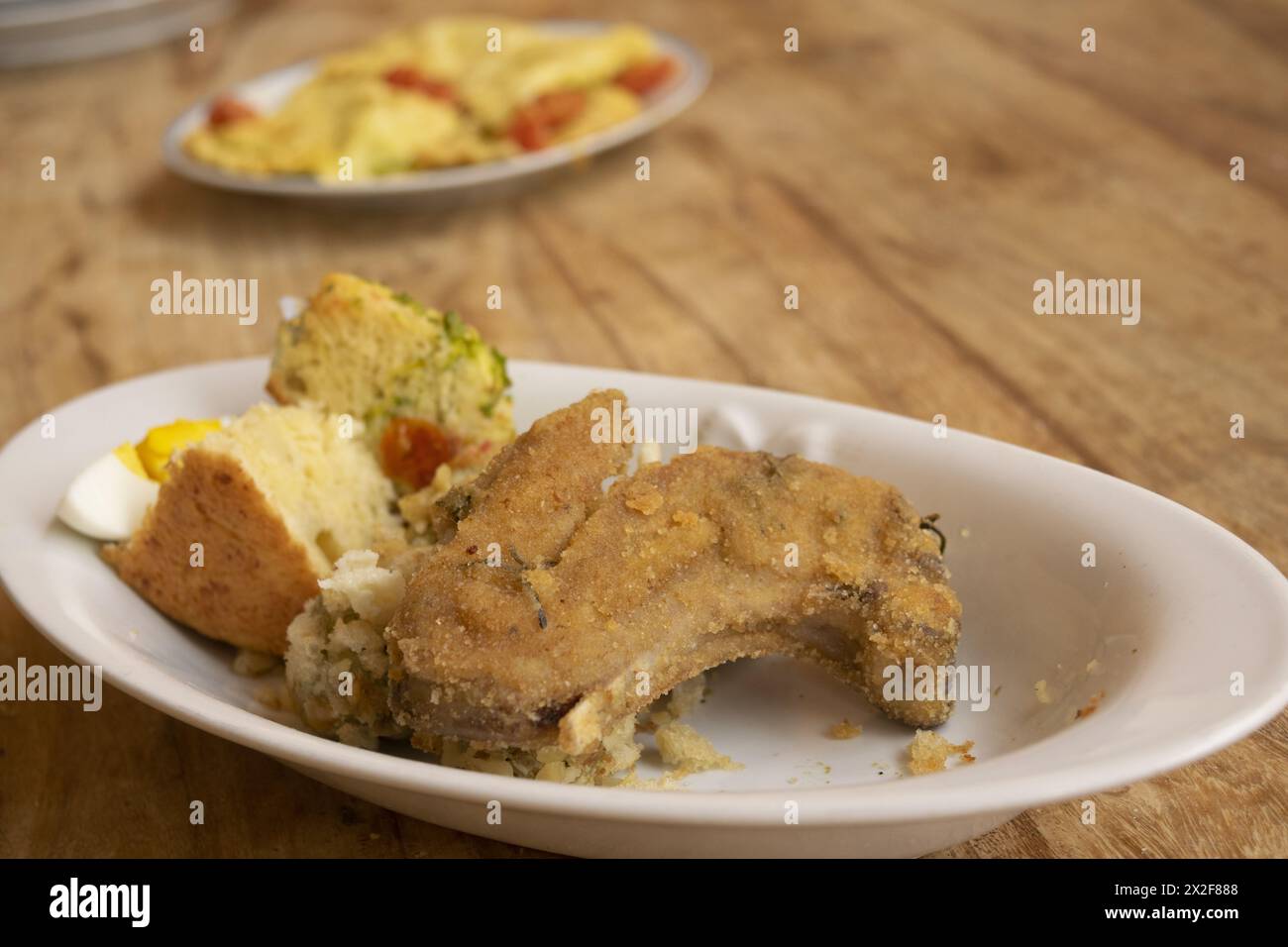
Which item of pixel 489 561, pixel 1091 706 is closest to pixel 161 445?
pixel 489 561

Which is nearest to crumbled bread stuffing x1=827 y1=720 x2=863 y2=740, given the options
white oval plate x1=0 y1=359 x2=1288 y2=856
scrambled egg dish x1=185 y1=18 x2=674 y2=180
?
white oval plate x1=0 y1=359 x2=1288 y2=856

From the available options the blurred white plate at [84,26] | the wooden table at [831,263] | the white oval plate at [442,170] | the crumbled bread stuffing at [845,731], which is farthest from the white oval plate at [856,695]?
the blurred white plate at [84,26]

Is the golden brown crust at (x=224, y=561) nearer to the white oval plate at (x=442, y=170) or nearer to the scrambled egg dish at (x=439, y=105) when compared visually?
the white oval plate at (x=442, y=170)

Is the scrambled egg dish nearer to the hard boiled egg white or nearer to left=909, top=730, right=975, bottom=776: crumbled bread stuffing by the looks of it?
the hard boiled egg white

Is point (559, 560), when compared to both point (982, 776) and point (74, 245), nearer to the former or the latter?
point (982, 776)

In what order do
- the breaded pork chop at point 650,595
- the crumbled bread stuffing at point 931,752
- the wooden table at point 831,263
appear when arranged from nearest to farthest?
the breaded pork chop at point 650,595 → the crumbled bread stuffing at point 931,752 → the wooden table at point 831,263

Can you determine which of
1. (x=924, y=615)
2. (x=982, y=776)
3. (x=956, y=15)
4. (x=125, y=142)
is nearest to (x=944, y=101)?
(x=956, y=15)
